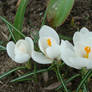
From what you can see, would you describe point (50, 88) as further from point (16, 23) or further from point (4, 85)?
point (16, 23)

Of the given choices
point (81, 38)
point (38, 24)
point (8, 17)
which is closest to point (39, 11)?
point (38, 24)

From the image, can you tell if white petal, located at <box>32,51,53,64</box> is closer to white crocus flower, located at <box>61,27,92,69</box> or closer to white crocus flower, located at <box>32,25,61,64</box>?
white crocus flower, located at <box>32,25,61,64</box>

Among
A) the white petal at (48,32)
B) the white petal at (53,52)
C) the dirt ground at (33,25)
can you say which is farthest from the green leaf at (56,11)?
the white petal at (53,52)

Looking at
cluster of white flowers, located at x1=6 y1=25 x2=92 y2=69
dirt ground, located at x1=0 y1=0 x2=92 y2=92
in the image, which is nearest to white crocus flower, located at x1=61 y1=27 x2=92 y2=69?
cluster of white flowers, located at x1=6 y1=25 x2=92 y2=69

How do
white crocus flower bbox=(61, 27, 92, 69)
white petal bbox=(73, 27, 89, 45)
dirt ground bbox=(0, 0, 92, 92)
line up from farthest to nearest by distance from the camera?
dirt ground bbox=(0, 0, 92, 92) → white petal bbox=(73, 27, 89, 45) → white crocus flower bbox=(61, 27, 92, 69)

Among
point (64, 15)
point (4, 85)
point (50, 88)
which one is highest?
point (64, 15)

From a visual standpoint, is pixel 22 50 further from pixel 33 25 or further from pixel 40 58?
pixel 33 25

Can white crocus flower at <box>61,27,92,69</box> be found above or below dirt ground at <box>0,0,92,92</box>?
above

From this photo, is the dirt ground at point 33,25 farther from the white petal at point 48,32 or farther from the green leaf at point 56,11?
the white petal at point 48,32
